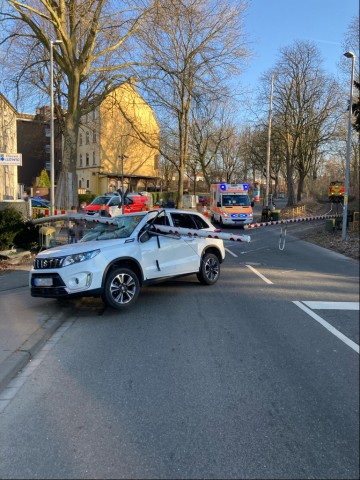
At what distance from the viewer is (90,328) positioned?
21.2ft

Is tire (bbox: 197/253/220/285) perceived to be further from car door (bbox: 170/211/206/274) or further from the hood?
the hood

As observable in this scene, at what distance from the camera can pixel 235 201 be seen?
26.9 m

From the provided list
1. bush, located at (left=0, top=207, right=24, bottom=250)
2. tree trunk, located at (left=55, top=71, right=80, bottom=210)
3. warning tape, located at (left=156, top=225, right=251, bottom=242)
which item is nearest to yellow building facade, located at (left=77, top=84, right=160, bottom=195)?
tree trunk, located at (left=55, top=71, right=80, bottom=210)

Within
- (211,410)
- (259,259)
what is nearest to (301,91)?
(259,259)

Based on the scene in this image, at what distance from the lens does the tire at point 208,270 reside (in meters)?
9.22

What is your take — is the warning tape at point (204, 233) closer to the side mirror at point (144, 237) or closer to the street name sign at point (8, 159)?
the side mirror at point (144, 237)

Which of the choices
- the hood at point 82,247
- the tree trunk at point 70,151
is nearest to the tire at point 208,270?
the hood at point 82,247

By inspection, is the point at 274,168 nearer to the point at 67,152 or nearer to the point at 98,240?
the point at 67,152

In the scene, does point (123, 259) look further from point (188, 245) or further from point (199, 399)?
point (199, 399)

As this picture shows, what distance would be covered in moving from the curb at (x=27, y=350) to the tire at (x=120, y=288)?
2.79 ft

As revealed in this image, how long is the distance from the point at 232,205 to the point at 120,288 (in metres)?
20.0

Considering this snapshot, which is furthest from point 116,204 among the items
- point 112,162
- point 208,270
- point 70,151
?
point 112,162

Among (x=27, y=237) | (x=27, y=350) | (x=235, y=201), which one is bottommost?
(x=27, y=350)

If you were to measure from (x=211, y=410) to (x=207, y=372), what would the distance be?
840mm
